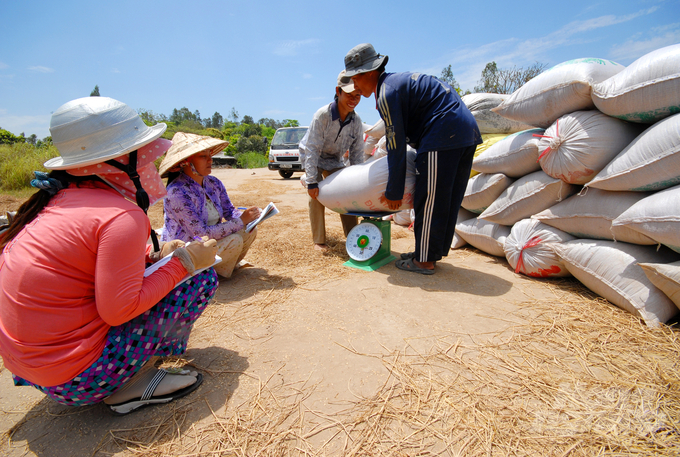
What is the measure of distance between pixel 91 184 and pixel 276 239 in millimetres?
2876

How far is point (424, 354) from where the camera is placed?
1900 mm

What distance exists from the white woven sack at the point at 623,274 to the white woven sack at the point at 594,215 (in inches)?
3.3

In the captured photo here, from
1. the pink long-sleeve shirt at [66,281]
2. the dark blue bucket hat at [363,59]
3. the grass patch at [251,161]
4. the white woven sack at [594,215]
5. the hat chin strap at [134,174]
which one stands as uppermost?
the dark blue bucket hat at [363,59]

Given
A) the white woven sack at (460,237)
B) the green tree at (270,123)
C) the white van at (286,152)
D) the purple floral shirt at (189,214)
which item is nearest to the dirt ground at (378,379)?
the purple floral shirt at (189,214)

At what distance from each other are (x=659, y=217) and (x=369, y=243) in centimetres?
201

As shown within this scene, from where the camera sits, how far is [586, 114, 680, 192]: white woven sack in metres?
2.00

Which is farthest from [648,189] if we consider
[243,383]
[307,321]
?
[243,383]

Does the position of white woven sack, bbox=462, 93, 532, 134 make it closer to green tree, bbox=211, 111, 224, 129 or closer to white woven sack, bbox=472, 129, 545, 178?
white woven sack, bbox=472, 129, 545, 178

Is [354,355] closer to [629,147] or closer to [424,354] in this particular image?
[424,354]

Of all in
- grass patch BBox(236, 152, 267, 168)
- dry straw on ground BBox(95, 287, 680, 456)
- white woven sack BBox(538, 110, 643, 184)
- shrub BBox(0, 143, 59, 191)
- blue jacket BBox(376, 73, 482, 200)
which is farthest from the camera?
grass patch BBox(236, 152, 267, 168)

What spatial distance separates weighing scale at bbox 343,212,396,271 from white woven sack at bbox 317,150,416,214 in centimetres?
16

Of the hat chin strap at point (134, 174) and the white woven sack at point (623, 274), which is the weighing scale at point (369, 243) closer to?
the white woven sack at point (623, 274)

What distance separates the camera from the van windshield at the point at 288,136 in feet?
41.5

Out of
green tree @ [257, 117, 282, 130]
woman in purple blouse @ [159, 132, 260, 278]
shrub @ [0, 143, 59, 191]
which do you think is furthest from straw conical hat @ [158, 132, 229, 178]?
green tree @ [257, 117, 282, 130]
